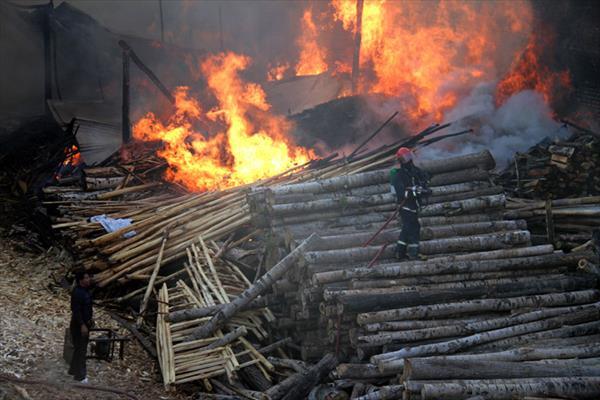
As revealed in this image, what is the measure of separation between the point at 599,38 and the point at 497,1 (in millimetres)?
5974

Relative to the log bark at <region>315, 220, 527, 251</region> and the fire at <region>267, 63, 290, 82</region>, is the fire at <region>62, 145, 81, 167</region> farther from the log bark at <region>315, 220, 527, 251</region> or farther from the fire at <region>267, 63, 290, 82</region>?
the fire at <region>267, 63, 290, 82</region>

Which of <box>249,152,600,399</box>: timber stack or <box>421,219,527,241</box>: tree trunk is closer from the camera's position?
<box>249,152,600,399</box>: timber stack

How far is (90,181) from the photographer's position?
17141 mm

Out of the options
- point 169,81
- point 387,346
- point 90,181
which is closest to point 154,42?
point 169,81

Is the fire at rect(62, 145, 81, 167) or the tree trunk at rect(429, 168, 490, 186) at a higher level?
the fire at rect(62, 145, 81, 167)

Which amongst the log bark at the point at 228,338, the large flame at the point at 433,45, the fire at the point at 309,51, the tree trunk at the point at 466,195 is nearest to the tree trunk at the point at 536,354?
the log bark at the point at 228,338

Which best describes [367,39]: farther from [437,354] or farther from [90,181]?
[437,354]

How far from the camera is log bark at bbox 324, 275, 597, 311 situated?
10.2 metres

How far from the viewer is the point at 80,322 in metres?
9.34

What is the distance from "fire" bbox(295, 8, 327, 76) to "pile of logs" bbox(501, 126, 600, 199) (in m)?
17.2

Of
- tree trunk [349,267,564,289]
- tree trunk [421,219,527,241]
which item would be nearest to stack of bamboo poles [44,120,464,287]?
tree trunk [421,219,527,241]

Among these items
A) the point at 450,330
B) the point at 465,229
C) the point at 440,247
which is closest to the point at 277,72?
the point at 465,229

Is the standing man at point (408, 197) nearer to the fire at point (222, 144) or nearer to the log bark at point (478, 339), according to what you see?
the log bark at point (478, 339)

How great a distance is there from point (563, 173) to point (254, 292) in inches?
383
